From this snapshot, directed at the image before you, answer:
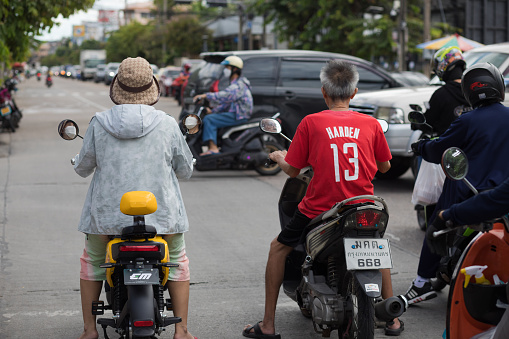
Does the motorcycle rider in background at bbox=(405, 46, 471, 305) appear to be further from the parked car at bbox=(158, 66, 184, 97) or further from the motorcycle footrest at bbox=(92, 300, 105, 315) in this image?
the parked car at bbox=(158, 66, 184, 97)

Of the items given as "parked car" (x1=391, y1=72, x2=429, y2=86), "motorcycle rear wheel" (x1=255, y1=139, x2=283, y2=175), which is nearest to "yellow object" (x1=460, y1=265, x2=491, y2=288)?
"motorcycle rear wheel" (x1=255, y1=139, x2=283, y2=175)

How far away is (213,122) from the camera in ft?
39.4

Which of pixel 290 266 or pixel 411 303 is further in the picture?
pixel 411 303

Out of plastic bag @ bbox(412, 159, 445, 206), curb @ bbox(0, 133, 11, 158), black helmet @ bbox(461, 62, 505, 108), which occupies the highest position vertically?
black helmet @ bbox(461, 62, 505, 108)

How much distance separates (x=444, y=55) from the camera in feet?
22.3

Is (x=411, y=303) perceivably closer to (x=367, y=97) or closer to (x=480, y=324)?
(x=480, y=324)

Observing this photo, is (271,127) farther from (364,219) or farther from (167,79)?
(167,79)

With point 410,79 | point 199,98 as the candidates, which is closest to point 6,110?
point 199,98

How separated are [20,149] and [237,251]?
9.94 m

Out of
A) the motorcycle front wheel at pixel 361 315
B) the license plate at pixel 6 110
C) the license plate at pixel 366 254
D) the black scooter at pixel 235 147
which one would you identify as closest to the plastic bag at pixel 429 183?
the license plate at pixel 366 254

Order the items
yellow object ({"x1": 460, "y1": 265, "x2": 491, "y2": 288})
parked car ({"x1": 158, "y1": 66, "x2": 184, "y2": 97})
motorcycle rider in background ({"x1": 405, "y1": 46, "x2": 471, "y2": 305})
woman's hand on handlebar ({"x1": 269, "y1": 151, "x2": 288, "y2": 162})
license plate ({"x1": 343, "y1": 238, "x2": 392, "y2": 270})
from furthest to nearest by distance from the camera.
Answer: parked car ({"x1": 158, "y1": 66, "x2": 184, "y2": 97}), motorcycle rider in background ({"x1": 405, "y1": 46, "x2": 471, "y2": 305}), woman's hand on handlebar ({"x1": 269, "y1": 151, "x2": 288, "y2": 162}), license plate ({"x1": 343, "y1": 238, "x2": 392, "y2": 270}), yellow object ({"x1": 460, "y1": 265, "x2": 491, "y2": 288})

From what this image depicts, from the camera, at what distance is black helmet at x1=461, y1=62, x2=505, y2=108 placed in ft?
14.4

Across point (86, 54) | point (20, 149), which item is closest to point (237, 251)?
point (20, 149)

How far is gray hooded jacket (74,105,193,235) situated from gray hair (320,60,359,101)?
3.30 feet
